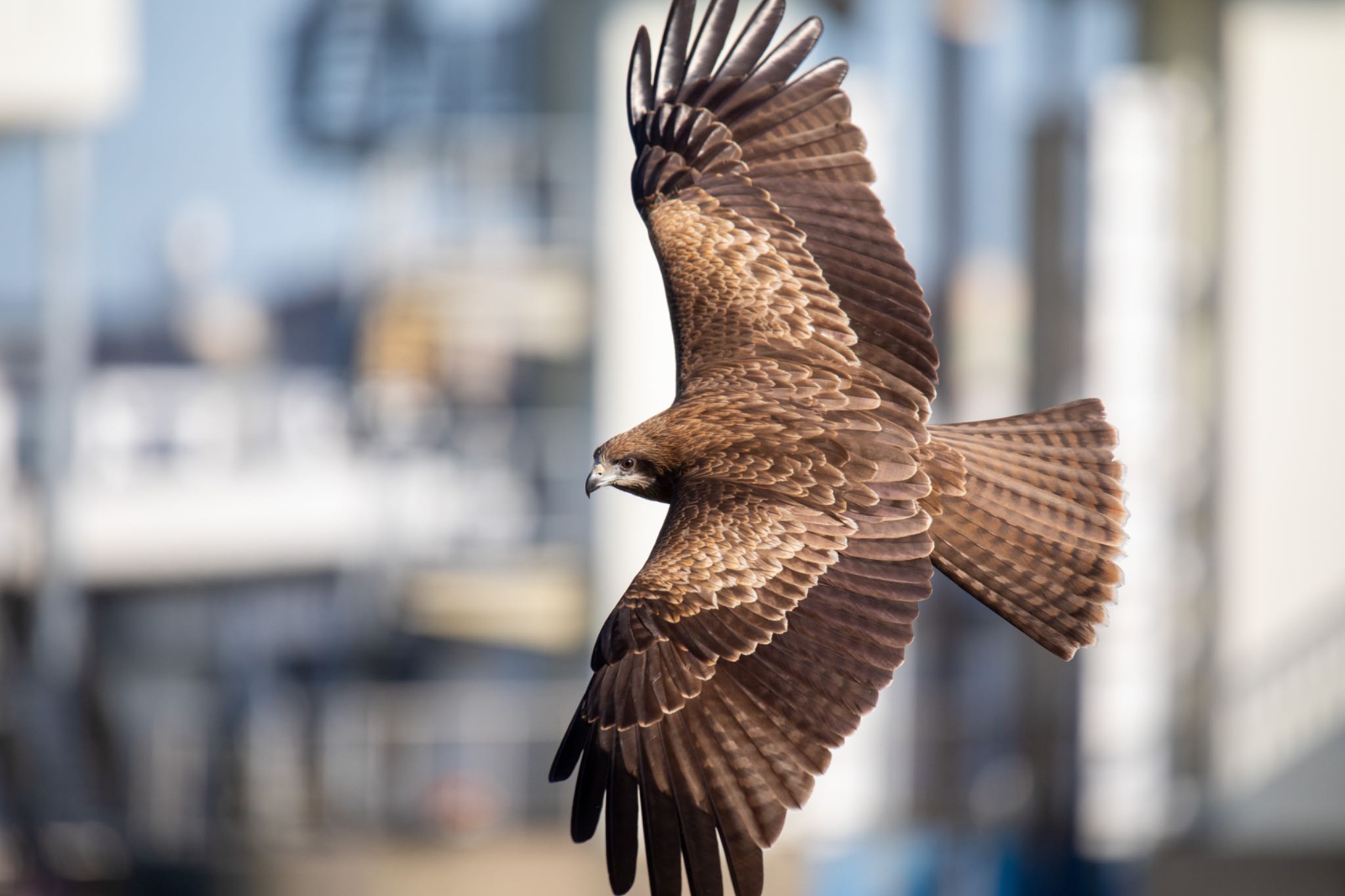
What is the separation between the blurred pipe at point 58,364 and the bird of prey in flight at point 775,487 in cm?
835

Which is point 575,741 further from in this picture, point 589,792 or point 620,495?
point 620,495

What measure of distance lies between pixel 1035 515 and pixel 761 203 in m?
0.72

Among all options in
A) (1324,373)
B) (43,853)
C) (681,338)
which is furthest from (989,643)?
(681,338)

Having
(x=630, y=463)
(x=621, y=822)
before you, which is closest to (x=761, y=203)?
(x=630, y=463)

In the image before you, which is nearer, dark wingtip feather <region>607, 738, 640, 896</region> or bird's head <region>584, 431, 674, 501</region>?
dark wingtip feather <region>607, 738, 640, 896</region>

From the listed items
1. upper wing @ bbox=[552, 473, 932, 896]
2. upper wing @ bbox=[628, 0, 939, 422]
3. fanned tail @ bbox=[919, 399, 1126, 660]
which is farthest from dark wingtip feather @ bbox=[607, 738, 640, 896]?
upper wing @ bbox=[628, 0, 939, 422]

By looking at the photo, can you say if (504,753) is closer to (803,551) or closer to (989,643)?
(989,643)

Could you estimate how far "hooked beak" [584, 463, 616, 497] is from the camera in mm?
2268

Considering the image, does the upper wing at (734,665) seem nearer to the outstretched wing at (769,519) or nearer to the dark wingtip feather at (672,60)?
the outstretched wing at (769,519)

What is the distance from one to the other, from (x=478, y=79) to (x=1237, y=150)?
5196 millimetres

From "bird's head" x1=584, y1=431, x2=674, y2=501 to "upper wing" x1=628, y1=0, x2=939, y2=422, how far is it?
21 centimetres

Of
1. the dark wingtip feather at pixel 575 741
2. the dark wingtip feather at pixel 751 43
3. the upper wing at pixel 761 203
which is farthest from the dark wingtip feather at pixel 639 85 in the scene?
the dark wingtip feather at pixel 575 741

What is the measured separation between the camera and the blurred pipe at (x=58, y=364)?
1036 centimetres

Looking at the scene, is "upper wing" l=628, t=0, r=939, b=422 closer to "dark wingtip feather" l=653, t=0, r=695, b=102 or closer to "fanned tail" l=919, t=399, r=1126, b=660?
"dark wingtip feather" l=653, t=0, r=695, b=102
